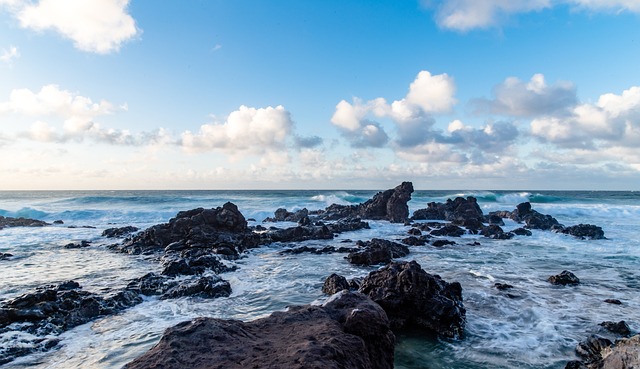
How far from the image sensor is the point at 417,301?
9266 millimetres

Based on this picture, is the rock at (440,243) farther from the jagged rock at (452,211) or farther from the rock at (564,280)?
the jagged rock at (452,211)

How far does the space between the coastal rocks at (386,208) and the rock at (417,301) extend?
96.6 ft

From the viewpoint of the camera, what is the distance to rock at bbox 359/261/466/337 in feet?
29.1

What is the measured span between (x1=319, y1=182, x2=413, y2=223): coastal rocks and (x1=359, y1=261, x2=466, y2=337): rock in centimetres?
2945

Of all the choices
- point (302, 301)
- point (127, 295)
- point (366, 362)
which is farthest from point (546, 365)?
point (127, 295)

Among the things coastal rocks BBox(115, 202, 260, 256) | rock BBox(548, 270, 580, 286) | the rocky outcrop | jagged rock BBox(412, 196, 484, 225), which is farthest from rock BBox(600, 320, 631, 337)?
jagged rock BBox(412, 196, 484, 225)

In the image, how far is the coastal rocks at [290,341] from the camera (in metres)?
3.97

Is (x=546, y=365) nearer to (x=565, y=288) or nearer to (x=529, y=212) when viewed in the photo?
(x=565, y=288)

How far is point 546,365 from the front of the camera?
723 centimetres

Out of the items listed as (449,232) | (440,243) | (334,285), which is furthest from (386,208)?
(334,285)

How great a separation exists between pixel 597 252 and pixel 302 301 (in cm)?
2036

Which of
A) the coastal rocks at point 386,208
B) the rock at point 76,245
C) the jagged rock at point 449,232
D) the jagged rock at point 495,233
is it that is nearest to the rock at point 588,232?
the jagged rock at point 495,233

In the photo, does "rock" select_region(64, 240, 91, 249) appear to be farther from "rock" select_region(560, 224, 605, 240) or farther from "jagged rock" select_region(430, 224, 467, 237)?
"rock" select_region(560, 224, 605, 240)

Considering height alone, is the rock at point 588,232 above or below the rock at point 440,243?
above
